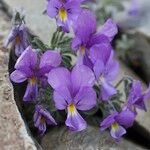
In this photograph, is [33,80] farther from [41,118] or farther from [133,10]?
[133,10]

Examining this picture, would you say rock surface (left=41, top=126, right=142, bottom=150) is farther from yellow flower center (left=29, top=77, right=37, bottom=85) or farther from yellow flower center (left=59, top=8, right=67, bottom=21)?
yellow flower center (left=59, top=8, right=67, bottom=21)

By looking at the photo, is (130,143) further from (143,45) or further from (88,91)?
(143,45)

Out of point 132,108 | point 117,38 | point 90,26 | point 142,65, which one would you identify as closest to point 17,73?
point 90,26

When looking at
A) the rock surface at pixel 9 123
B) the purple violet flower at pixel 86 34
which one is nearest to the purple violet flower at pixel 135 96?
the purple violet flower at pixel 86 34

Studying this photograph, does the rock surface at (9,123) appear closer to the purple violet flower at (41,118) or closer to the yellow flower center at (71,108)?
the purple violet flower at (41,118)

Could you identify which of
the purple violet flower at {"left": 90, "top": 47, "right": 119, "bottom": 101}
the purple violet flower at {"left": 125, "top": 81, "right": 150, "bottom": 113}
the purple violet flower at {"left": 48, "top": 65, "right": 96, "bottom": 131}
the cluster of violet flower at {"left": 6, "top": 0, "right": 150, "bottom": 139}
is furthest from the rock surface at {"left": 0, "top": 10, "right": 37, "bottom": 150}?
the purple violet flower at {"left": 125, "top": 81, "right": 150, "bottom": 113}
